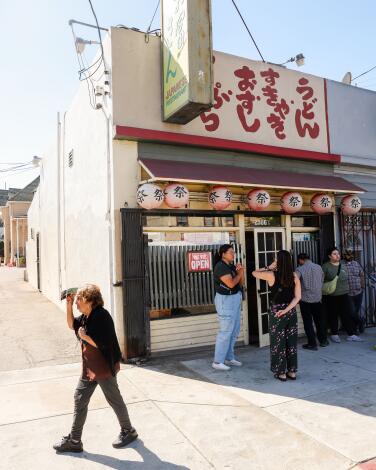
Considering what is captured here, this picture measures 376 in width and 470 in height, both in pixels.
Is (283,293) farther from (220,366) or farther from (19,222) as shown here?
(19,222)

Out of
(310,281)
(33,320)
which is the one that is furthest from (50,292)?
(310,281)

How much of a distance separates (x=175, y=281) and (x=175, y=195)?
1519 millimetres

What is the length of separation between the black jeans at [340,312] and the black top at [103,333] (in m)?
5.61

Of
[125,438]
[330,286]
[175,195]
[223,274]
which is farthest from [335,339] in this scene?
[125,438]

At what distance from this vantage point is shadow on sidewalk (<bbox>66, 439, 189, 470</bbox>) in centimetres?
349

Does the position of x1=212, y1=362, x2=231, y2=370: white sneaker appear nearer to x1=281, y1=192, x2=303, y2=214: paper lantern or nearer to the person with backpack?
the person with backpack

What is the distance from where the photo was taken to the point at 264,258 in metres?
7.82

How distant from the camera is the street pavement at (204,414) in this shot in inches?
143

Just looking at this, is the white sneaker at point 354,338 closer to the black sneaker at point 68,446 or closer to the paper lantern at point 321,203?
the paper lantern at point 321,203

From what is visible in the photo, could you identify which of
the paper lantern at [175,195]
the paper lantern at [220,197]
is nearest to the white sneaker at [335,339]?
the paper lantern at [220,197]

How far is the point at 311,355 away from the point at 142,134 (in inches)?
185

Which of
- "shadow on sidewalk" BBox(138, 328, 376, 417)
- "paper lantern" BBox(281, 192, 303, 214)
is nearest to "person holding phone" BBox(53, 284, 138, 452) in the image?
"shadow on sidewalk" BBox(138, 328, 376, 417)

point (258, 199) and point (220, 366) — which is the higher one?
point (258, 199)

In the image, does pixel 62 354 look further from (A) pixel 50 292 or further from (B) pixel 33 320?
(A) pixel 50 292
